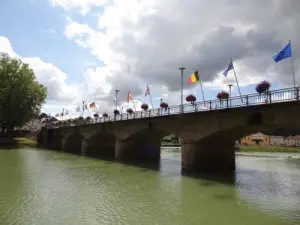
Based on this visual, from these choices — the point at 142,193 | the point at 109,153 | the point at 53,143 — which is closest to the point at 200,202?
the point at 142,193

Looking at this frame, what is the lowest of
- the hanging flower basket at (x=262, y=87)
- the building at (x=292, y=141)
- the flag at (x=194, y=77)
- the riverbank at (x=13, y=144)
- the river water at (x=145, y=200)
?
the river water at (x=145, y=200)

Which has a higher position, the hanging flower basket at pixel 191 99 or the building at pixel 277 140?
the hanging flower basket at pixel 191 99

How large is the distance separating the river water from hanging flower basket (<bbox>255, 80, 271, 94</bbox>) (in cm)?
760

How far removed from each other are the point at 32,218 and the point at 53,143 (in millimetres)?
70738

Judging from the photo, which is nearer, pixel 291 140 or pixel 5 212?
pixel 5 212

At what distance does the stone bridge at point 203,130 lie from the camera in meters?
24.5

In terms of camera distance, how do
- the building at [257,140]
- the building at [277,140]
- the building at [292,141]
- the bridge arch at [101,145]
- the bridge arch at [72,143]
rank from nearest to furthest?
the bridge arch at [101,145] < the bridge arch at [72,143] < the building at [257,140] < the building at [292,141] < the building at [277,140]

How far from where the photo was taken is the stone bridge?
2453cm

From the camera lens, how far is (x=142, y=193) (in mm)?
20438

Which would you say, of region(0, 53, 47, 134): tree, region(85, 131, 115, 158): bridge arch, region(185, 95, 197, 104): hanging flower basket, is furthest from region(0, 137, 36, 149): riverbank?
region(185, 95, 197, 104): hanging flower basket

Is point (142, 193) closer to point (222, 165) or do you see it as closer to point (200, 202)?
point (200, 202)

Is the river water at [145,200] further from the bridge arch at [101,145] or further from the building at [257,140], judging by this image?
the building at [257,140]

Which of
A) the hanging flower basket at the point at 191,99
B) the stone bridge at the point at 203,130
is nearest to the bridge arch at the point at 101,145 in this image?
the stone bridge at the point at 203,130

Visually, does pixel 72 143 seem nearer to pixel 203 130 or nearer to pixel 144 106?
pixel 144 106
